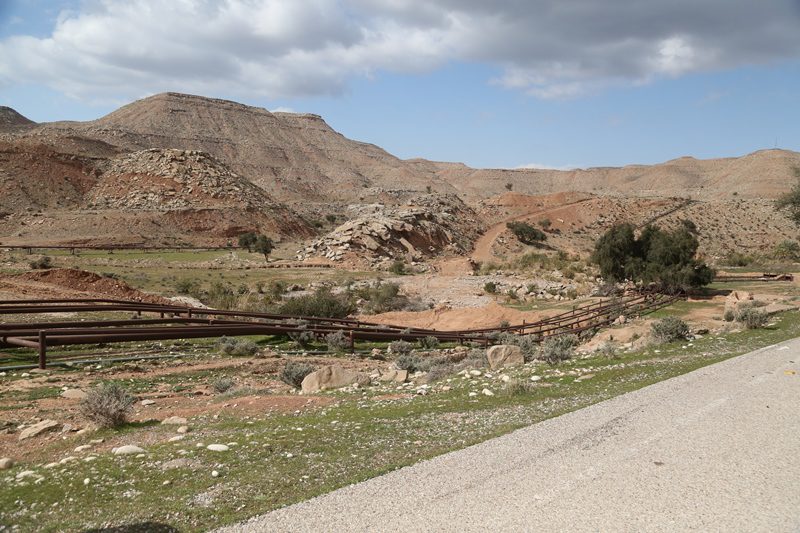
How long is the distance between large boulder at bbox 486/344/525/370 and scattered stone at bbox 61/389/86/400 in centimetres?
1091

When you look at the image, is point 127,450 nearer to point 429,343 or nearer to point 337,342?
point 337,342

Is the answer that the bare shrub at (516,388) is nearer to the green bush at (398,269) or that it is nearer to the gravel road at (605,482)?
the gravel road at (605,482)

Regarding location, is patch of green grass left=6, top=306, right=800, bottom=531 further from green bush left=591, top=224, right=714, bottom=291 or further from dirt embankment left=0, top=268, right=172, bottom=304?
green bush left=591, top=224, right=714, bottom=291

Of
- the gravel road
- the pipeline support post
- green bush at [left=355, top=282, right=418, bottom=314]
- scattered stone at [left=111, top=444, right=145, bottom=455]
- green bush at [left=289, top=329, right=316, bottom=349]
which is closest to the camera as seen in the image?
the gravel road

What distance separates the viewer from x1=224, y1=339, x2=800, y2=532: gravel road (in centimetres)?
600

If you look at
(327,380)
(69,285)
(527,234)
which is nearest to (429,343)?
(327,380)

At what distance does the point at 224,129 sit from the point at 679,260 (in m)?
145

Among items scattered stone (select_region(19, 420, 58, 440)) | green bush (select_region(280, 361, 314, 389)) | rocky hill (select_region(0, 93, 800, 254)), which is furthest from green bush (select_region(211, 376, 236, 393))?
rocky hill (select_region(0, 93, 800, 254))

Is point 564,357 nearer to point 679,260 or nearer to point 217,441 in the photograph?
point 217,441

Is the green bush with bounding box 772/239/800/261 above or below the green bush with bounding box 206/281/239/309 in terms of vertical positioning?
above

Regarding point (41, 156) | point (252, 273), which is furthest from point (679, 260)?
point (41, 156)

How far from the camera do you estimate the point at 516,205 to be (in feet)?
296

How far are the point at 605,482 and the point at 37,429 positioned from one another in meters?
8.97

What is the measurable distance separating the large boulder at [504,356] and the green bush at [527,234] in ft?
170
